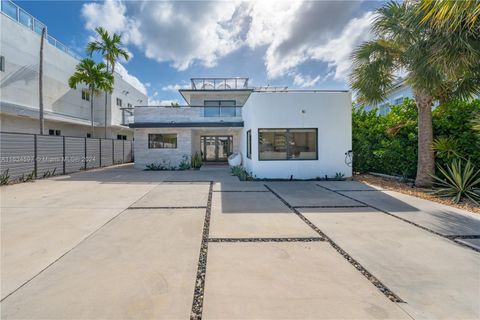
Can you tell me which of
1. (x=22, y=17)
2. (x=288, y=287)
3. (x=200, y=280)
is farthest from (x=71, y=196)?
(x=22, y=17)

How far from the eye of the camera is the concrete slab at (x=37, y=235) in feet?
9.33

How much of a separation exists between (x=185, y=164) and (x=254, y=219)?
34.8ft

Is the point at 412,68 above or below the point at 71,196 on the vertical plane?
above

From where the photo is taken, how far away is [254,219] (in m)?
4.82

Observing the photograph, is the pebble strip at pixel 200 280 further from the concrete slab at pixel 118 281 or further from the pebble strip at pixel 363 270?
the pebble strip at pixel 363 270

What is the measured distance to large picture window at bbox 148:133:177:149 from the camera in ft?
49.4

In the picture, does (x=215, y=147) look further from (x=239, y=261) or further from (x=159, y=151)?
(x=239, y=261)

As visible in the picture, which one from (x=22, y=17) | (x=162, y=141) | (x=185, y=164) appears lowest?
(x=185, y=164)

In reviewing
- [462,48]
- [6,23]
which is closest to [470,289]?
[462,48]

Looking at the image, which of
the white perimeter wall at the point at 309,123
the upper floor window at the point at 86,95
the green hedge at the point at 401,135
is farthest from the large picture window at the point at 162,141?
the upper floor window at the point at 86,95

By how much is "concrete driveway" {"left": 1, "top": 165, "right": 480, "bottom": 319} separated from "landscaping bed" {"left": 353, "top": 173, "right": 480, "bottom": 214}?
67 cm

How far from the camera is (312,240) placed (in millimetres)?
3758

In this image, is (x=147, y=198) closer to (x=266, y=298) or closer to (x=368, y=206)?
(x=266, y=298)

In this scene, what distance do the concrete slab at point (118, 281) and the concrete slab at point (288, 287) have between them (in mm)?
363
